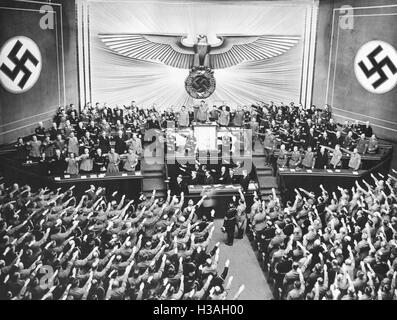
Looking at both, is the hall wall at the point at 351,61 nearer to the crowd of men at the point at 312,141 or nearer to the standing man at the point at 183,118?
the crowd of men at the point at 312,141

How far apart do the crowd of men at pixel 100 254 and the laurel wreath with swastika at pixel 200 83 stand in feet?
30.6

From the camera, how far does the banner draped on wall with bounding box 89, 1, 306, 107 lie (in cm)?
2053

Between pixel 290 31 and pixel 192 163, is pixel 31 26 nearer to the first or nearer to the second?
pixel 192 163

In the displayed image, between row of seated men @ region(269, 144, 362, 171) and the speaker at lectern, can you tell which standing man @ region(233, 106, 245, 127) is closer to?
the speaker at lectern

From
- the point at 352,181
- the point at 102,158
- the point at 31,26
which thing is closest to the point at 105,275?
the point at 102,158

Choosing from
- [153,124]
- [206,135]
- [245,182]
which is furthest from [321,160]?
[153,124]

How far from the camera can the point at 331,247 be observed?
11070mm

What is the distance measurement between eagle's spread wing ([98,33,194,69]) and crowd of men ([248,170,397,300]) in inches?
385

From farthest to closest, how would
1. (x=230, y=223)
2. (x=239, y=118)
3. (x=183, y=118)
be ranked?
(x=239, y=118) → (x=183, y=118) → (x=230, y=223)

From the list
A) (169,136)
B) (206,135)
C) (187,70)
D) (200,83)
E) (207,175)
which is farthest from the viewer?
(187,70)

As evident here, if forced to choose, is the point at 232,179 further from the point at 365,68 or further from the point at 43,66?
the point at 43,66

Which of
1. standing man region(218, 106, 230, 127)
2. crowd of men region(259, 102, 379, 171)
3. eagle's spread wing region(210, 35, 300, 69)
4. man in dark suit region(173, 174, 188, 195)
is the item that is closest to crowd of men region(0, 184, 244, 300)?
man in dark suit region(173, 174, 188, 195)

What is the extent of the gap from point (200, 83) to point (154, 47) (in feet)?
8.10

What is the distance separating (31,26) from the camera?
16469 millimetres
